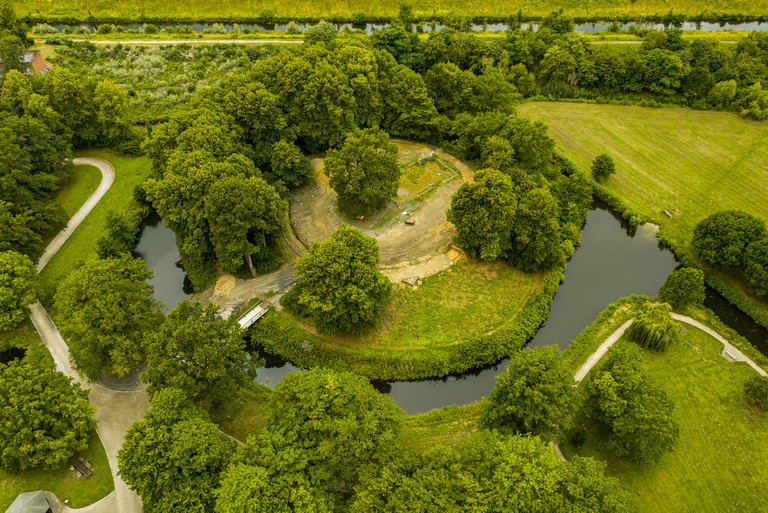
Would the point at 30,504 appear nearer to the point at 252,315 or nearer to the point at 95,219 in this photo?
the point at 252,315

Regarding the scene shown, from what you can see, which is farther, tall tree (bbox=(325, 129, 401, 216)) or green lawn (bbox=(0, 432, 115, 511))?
tall tree (bbox=(325, 129, 401, 216))

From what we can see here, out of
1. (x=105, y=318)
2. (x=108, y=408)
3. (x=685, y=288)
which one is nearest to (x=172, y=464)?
(x=108, y=408)

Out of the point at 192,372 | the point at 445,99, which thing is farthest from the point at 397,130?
the point at 192,372

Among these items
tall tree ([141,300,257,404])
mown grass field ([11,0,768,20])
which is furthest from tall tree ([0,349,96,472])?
mown grass field ([11,0,768,20])

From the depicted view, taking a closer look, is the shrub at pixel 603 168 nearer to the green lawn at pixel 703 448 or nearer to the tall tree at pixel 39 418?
the green lawn at pixel 703 448

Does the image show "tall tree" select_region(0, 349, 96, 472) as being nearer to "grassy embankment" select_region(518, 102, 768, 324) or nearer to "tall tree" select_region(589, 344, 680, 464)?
"tall tree" select_region(589, 344, 680, 464)
